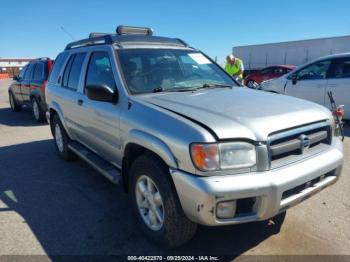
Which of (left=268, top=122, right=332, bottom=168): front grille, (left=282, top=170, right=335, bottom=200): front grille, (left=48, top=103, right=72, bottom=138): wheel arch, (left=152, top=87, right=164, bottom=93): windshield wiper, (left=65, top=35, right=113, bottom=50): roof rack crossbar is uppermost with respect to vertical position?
(left=65, top=35, right=113, bottom=50): roof rack crossbar

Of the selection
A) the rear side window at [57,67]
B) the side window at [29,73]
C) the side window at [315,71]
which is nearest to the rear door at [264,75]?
the side window at [315,71]

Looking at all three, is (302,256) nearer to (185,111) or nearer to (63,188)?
(185,111)

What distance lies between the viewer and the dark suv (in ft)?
31.0

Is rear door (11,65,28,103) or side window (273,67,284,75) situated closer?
rear door (11,65,28,103)

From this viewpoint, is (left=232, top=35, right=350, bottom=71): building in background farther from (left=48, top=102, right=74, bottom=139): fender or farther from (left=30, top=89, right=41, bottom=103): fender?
(left=48, top=102, right=74, bottom=139): fender

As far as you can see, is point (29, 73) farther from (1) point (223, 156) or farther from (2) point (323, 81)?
(1) point (223, 156)

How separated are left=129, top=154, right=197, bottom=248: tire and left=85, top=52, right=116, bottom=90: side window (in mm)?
1093

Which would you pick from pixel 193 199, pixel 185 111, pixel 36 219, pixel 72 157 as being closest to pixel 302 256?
pixel 193 199

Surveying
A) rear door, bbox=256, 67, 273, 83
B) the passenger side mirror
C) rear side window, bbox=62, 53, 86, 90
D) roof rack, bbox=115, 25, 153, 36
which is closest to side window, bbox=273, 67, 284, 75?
rear door, bbox=256, 67, 273, 83

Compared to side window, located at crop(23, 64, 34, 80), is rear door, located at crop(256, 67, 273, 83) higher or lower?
lower

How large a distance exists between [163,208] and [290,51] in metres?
30.0

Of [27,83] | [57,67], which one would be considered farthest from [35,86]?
[57,67]

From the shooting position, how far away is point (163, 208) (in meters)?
2.80

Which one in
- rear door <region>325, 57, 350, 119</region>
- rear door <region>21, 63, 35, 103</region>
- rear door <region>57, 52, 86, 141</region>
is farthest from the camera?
rear door <region>21, 63, 35, 103</region>
